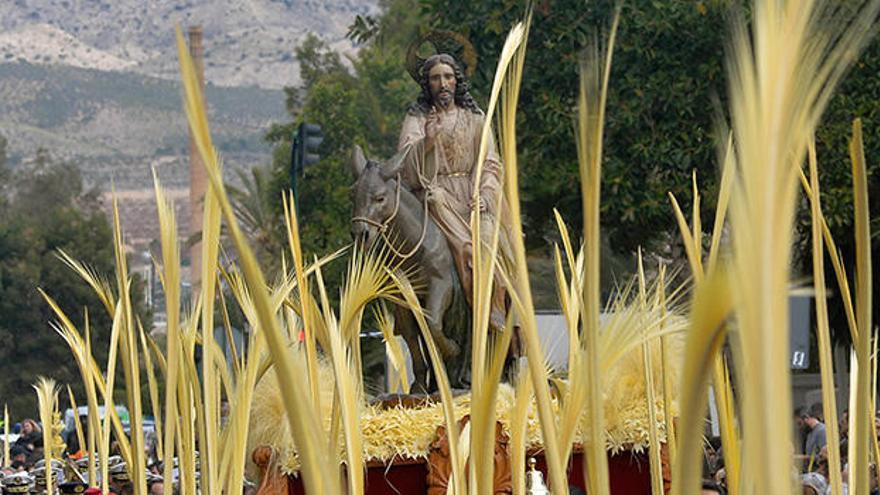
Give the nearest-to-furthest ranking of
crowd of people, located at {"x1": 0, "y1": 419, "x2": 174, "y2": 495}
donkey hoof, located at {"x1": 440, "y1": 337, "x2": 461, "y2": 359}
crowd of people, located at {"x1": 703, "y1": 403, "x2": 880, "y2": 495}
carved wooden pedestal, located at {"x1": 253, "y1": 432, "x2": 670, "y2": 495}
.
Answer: crowd of people, located at {"x1": 703, "y1": 403, "x2": 880, "y2": 495} → carved wooden pedestal, located at {"x1": 253, "y1": 432, "x2": 670, "y2": 495} → crowd of people, located at {"x1": 0, "y1": 419, "x2": 174, "y2": 495} → donkey hoof, located at {"x1": 440, "y1": 337, "x2": 461, "y2": 359}

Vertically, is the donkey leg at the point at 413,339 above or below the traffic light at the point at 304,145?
below

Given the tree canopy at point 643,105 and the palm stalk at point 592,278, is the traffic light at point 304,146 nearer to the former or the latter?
the tree canopy at point 643,105

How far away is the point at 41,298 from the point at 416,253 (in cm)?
5836

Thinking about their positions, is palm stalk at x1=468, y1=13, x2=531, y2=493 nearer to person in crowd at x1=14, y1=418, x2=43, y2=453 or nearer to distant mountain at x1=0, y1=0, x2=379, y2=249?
person in crowd at x1=14, y1=418, x2=43, y2=453

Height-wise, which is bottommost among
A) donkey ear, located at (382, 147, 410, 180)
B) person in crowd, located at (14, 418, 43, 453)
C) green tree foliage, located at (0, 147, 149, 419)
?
green tree foliage, located at (0, 147, 149, 419)

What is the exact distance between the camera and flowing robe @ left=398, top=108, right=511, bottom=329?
13477mm

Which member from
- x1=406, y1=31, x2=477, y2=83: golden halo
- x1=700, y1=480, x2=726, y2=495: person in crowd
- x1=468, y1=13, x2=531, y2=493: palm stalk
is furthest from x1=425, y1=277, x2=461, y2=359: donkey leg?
x1=468, y1=13, x2=531, y2=493: palm stalk

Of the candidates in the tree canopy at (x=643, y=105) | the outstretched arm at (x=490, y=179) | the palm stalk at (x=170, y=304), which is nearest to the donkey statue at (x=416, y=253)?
the outstretched arm at (x=490, y=179)

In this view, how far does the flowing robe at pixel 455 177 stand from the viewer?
44.2 feet

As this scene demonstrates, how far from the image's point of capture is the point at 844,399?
29.4 meters

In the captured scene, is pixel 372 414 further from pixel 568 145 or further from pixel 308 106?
pixel 308 106

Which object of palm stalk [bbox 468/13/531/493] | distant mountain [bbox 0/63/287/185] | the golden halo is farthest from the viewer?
distant mountain [bbox 0/63/287/185]

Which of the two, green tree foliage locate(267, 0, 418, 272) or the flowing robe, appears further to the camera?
green tree foliage locate(267, 0, 418, 272)

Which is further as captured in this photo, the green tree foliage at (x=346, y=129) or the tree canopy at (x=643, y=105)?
the green tree foliage at (x=346, y=129)
